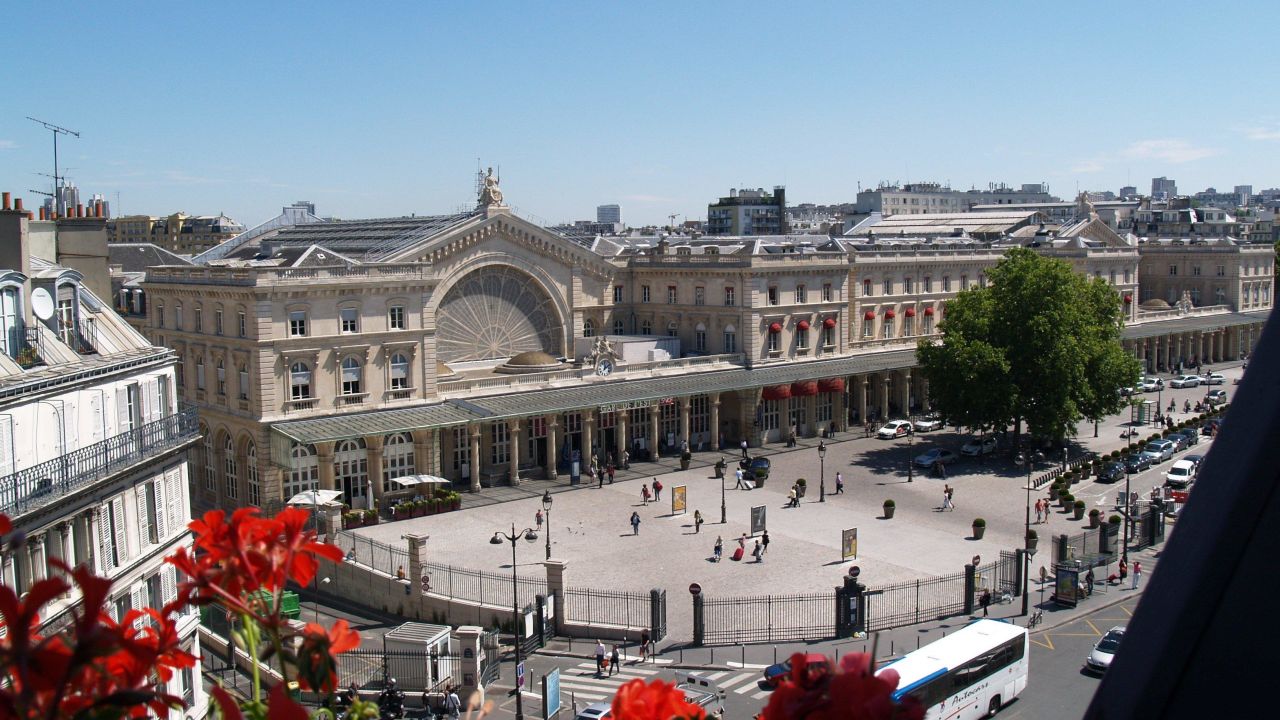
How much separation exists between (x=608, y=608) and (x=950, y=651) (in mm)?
12967

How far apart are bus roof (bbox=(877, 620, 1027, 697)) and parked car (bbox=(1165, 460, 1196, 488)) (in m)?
29.2

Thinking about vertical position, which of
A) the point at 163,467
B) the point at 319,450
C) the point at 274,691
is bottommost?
the point at 319,450

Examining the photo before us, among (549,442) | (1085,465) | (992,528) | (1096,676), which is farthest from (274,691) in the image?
(1085,465)

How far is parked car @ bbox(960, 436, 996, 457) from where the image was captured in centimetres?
6706

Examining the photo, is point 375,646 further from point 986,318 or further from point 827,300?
point 827,300

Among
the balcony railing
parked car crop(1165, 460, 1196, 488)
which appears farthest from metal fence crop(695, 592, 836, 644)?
parked car crop(1165, 460, 1196, 488)

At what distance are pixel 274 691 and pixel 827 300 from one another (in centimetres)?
7412

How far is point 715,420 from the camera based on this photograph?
68500 mm

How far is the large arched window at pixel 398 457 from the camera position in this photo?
183 feet

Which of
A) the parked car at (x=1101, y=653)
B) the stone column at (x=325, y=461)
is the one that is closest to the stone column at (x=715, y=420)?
the stone column at (x=325, y=461)

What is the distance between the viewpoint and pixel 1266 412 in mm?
3389

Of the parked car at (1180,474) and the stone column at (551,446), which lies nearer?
the parked car at (1180,474)

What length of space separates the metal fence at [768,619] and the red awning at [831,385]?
3307 cm

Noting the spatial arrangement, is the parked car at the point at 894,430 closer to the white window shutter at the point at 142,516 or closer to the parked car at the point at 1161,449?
the parked car at the point at 1161,449
